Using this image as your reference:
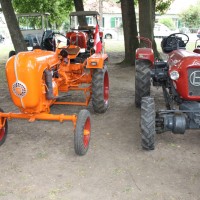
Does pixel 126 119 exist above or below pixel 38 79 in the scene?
below

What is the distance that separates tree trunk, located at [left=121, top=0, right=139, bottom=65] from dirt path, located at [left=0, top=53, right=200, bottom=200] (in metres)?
6.16

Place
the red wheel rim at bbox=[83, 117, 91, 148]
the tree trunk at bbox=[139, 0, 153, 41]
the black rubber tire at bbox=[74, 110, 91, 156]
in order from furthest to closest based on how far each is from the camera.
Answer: the tree trunk at bbox=[139, 0, 153, 41] < the red wheel rim at bbox=[83, 117, 91, 148] < the black rubber tire at bbox=[74, 110, 91, 156]

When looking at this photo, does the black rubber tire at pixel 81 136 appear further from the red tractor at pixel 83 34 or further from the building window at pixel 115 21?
the building window at pixel 115 21

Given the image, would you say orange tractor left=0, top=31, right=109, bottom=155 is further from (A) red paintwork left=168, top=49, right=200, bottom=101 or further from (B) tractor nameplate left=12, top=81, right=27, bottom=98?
(A) red paintwork left=168, top=49, right=200, bottom=101

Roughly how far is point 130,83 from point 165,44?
2.42 metres

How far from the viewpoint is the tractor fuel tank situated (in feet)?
12.4

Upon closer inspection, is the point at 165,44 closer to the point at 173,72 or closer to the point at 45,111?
the point at 173,72

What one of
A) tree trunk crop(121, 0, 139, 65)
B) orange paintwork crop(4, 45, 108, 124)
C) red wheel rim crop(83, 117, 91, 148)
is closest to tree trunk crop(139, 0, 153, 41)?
tree trunk crop(121, 0, 139, 65)

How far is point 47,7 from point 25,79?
2139 centimetres

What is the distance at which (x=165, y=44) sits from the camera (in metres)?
5.93

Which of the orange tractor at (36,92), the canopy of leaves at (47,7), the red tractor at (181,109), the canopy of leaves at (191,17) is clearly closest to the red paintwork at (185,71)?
the red tractor at (181,109)

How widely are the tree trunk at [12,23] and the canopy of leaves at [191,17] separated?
120 feet

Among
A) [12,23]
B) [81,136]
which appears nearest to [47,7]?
[12,23]

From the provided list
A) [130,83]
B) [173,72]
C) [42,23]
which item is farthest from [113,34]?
[173,72]
